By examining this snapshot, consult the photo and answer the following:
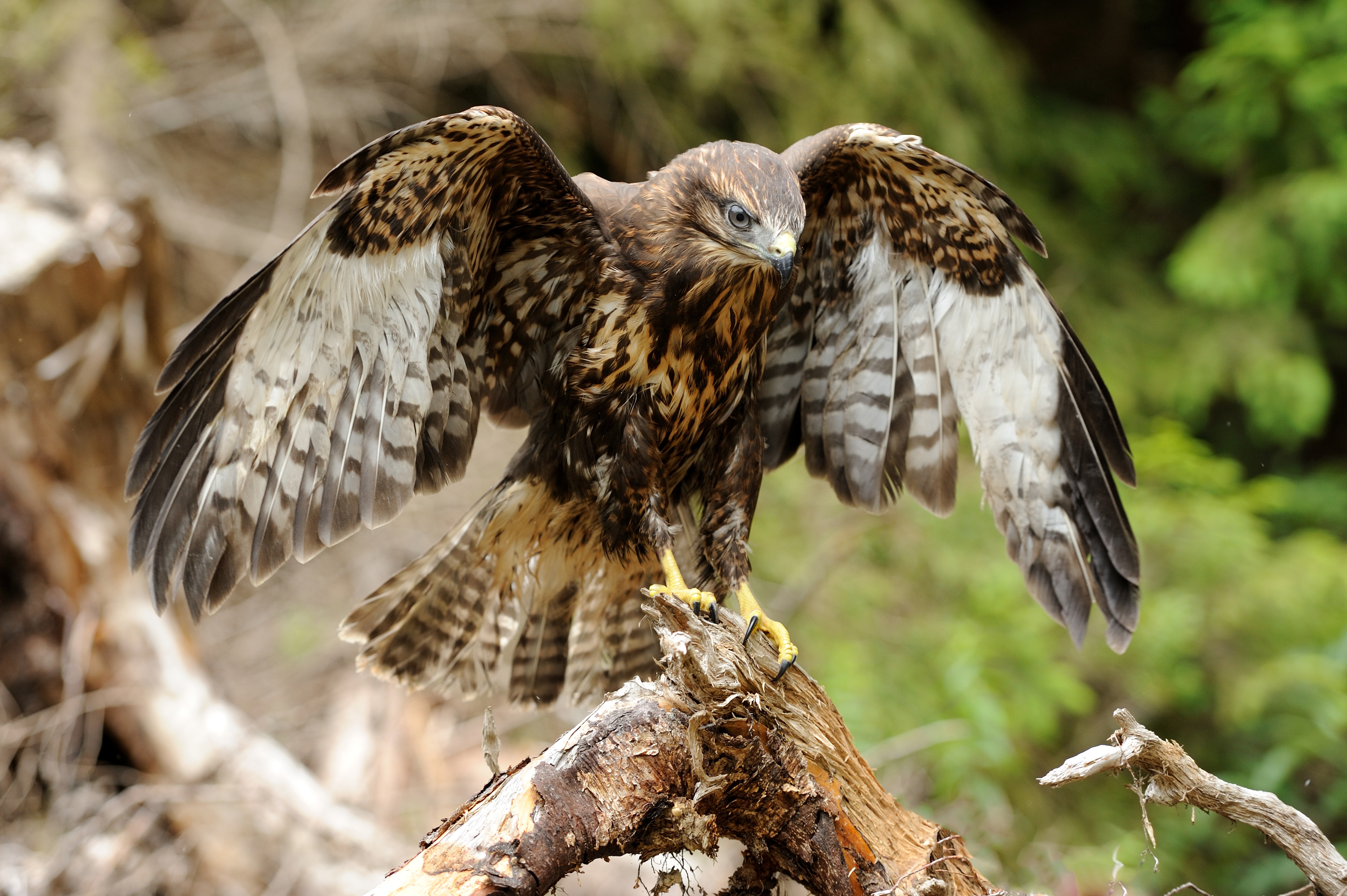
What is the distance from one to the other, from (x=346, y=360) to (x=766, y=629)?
1.25m

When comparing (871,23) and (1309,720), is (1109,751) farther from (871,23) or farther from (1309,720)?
(871,23)

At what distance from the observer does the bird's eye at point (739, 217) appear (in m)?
2.54

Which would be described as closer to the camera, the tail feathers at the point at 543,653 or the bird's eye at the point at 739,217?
the bird's eye at the point at 739,217

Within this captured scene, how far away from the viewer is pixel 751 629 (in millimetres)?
Answer: 2402

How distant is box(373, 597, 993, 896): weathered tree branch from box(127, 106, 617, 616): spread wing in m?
0.89

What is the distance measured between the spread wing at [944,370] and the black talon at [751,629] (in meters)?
0.76

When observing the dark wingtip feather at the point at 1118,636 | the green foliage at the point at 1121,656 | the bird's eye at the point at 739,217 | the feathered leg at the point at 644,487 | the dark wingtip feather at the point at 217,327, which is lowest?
the green foliage at the point at 1121,656

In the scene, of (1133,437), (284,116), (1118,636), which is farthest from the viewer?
(284,116)

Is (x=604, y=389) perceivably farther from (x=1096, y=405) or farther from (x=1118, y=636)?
(x=1118, y=636)

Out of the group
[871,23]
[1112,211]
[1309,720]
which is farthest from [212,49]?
[1309,720]

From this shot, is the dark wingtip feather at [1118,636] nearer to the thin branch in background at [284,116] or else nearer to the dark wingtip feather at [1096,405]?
the dark wingtip feather at [1096,405]

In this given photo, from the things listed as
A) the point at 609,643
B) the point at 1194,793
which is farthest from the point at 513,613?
the point at 1194,793

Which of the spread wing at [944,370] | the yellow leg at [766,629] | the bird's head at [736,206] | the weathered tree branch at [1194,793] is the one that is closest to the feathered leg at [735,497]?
the yellow leg at [766,629]

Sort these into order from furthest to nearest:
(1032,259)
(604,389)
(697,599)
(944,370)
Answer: (1032,259), (944,370), (604,389), (697,599)
